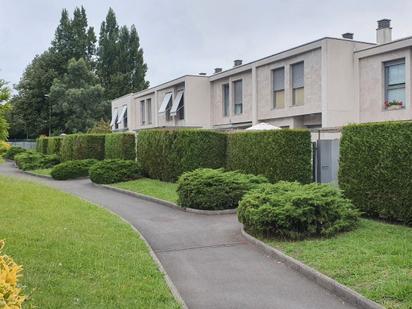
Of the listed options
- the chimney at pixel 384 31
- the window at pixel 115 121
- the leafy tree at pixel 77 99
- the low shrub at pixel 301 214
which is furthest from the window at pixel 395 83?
the leafy tree at pixel 77 99

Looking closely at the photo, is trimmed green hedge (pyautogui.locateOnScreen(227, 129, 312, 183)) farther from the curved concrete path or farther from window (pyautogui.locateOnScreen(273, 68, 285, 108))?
window (pyautogui.locateOnScreen(273, 68, 285, 108))

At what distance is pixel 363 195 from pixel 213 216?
3.92m

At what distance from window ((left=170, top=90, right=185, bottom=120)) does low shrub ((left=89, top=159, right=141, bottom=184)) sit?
14.8m

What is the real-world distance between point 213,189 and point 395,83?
12549 millimetres

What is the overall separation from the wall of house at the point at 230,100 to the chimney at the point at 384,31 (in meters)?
7.46

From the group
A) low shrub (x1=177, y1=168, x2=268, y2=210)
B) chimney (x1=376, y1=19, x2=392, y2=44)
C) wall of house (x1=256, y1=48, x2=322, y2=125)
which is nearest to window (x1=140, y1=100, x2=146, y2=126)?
wall of house (x1=256, y1=48, x2=322, y2=125)

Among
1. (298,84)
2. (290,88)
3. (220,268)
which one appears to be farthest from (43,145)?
(220,268)

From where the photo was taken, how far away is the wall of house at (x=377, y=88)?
21.0 m

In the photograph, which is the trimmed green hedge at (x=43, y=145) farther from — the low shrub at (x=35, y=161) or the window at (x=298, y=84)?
the window at (x=298, y=84)

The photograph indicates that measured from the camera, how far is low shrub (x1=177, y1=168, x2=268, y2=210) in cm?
1324

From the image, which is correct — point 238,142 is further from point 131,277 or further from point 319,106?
point 131,277

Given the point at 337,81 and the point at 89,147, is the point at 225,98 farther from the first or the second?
the point at 337,81

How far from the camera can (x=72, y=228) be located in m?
9.67

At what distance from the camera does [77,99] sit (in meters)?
56.4
